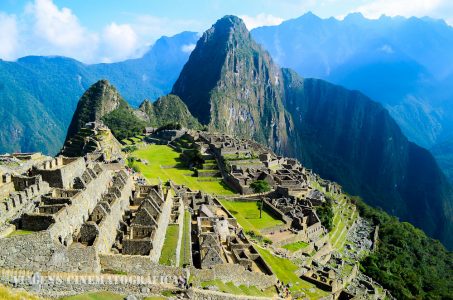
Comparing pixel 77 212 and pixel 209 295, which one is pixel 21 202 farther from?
pixel 209 295

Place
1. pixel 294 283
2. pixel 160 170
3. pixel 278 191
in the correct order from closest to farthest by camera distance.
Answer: pixel 294 283
pixel 278 191
pixel 160 170

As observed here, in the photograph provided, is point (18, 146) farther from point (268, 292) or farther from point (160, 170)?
point (268, 292)

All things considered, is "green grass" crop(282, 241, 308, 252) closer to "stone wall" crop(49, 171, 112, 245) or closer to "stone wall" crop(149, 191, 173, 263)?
"stone wall" crop(149, 191, 173, 263)

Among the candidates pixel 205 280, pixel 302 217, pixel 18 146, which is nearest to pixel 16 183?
pixel 205 280

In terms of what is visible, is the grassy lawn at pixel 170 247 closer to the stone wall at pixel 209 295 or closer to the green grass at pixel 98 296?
the stone wall at pixel 209 295

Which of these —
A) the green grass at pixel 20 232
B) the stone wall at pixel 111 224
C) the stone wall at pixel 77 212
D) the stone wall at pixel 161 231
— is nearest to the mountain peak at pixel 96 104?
the stone wall at pixel 161 231

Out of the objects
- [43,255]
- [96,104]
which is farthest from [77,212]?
[96,104]

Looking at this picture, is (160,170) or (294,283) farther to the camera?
(160,170)

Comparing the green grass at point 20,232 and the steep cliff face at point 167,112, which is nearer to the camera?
the green grass at point 20,232
